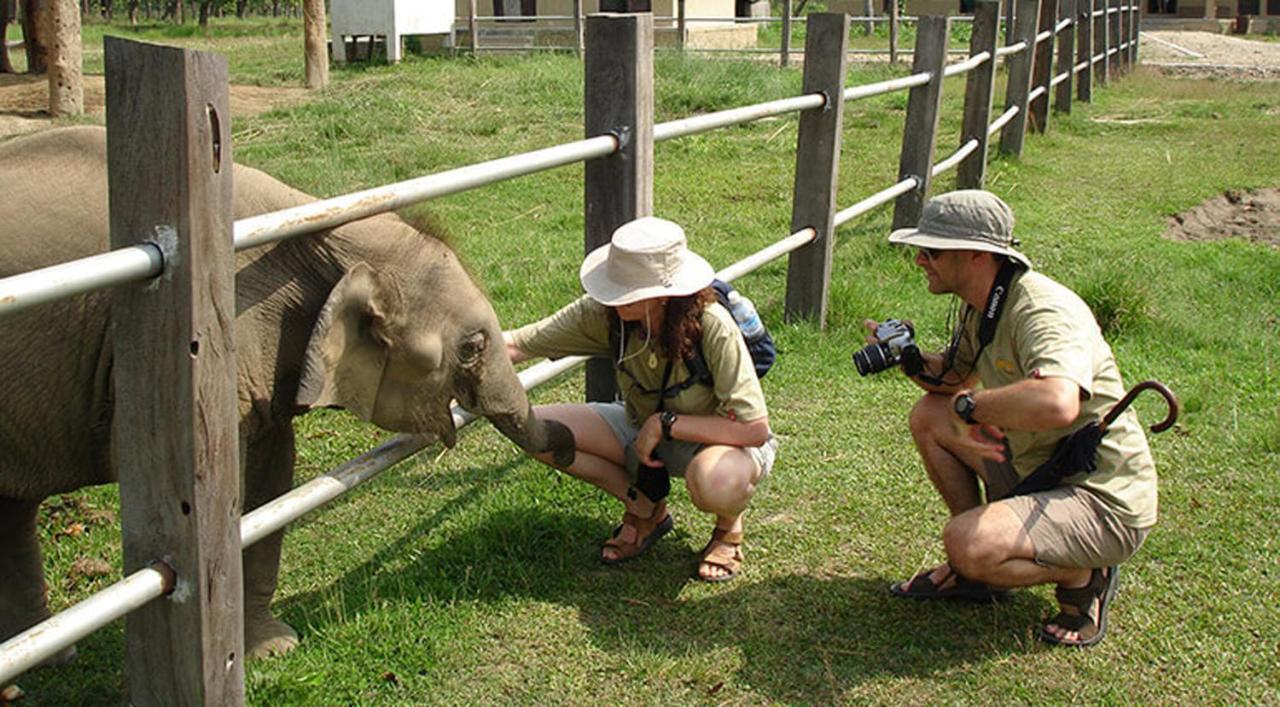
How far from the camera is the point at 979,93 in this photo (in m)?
9.45

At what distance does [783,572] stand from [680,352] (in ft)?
2.67

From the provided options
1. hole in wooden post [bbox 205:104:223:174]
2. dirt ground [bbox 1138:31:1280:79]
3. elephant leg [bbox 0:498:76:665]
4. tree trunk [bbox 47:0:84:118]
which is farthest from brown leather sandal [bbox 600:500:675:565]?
dirt ground [bbox 1138:31:1280:79]

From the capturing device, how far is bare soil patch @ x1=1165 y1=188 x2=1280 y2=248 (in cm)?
922

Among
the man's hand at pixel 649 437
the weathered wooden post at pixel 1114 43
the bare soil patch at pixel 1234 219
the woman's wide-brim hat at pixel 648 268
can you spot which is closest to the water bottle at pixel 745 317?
the woman's wide-brim hat at pixel 648 268

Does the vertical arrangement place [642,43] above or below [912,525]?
above

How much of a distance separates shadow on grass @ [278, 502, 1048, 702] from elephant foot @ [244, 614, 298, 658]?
0.08 metres

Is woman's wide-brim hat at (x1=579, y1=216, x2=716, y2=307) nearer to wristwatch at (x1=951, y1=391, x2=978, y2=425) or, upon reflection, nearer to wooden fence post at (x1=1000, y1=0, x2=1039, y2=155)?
wristwatch at (x1=951, y1=391, x2=978, y2=425)

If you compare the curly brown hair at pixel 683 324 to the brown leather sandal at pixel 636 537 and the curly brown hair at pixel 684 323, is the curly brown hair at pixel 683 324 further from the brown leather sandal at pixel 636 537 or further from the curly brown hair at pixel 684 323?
the brown leather sandal at pixel 636 537

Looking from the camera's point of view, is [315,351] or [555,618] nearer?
[315,351]

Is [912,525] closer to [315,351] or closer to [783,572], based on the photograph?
[783,572]

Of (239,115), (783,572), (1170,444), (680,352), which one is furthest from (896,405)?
(239,115)

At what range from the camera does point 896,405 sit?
5520mm

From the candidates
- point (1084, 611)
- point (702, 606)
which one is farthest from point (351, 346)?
point (1084, 611)

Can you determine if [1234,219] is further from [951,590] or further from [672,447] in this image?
[672,447]
